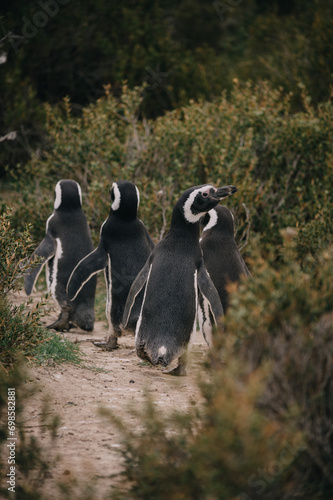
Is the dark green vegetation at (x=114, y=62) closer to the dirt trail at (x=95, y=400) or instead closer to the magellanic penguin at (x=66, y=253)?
the magellanic penguin at (x=66, y=253)

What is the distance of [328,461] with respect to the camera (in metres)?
2.11

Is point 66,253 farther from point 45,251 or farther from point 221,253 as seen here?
A: point 221,253

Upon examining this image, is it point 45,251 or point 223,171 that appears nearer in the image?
point 45,251

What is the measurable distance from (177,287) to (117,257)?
37.6 inches

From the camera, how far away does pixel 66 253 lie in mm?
5594

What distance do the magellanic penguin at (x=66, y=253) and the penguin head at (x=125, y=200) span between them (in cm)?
77

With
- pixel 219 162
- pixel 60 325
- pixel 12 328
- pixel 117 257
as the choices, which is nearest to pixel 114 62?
pixel 219 162

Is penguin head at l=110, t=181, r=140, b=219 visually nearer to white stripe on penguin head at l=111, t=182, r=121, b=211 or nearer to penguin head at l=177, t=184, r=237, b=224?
white stripe on penguin head at l=111, t=182, r=121, b=211

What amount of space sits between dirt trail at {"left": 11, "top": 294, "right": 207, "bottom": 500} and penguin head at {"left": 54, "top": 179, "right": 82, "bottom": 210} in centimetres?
129

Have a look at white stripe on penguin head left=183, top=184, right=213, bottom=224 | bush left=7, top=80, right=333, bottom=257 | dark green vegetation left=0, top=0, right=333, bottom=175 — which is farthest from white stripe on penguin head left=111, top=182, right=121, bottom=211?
dark green vegetation left=0, top=0, right=333, bottom=175

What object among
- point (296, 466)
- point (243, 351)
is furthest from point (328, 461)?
point (243, 351)

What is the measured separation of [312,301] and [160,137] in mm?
5398

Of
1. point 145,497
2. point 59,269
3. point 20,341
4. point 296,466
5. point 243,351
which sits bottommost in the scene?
point 59,269

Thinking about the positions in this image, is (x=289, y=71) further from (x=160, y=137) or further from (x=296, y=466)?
(x=296, y=466)
